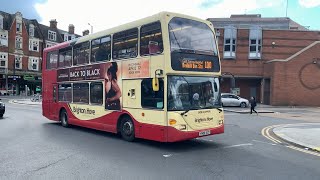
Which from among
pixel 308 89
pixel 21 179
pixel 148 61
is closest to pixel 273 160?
pixel 148 61

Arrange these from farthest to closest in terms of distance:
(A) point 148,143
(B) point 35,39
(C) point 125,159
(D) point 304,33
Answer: (B) point 35,39 < (D) point 304,33 < (A) point 148,143 < (C) point 125,159

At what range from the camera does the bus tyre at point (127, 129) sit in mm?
10875

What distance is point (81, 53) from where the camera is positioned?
44.8ft

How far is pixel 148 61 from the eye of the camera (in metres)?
10.1

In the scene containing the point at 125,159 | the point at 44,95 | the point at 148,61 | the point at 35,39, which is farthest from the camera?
the point at 35,39

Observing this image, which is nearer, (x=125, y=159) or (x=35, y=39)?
(x=125, y=159)

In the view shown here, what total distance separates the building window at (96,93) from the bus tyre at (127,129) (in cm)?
159

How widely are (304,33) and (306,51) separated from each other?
13.1 ft

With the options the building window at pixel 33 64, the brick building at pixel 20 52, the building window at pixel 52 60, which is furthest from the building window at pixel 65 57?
the building window at pixel 33 64

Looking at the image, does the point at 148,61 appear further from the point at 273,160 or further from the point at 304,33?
the point at 304,33

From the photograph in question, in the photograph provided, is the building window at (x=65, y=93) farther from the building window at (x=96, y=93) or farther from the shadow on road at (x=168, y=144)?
the shadow on road at (x=168, y=144)

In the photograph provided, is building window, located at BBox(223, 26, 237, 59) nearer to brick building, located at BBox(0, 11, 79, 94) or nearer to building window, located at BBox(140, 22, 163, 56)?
brick building, located at BBox(0, 11, 79, 94)

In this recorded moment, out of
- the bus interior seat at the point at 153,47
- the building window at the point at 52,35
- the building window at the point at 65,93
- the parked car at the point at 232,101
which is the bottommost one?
the parked car at the point at 232,101

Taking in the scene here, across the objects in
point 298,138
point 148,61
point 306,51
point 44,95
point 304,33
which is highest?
point 304,33
